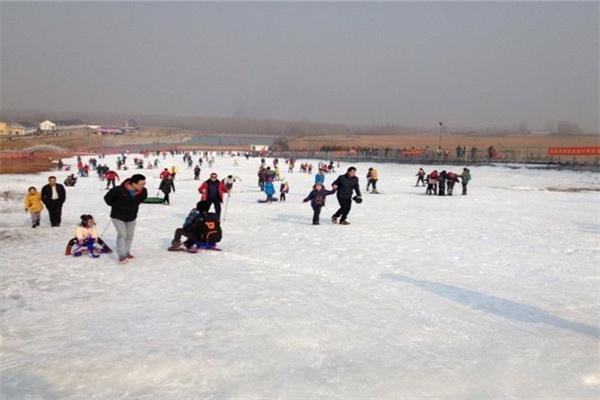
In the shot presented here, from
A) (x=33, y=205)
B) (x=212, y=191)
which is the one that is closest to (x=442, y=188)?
(x=212, y=191)

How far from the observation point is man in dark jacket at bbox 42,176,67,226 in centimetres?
1314

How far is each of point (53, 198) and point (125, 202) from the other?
18.7 feet

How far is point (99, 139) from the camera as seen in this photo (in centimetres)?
14188

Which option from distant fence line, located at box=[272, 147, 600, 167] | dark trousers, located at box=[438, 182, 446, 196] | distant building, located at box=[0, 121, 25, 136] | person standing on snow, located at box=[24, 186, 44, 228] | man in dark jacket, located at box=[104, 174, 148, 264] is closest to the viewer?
man in dark jacket, located at box=[104, 174, 148, 264]

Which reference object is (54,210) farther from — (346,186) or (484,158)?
(484,158)

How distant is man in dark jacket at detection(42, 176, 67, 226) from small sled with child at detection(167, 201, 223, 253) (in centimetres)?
487

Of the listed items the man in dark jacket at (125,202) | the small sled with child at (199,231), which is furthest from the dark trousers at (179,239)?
the man in dark jacket at (125,202)

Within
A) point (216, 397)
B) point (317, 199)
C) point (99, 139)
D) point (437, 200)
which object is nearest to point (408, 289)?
point (216, 397)

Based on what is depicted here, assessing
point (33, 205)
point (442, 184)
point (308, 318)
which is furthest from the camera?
point (442, 184)

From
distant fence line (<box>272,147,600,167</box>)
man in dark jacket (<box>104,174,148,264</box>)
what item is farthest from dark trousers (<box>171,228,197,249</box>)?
distant fence line (<box>272,147,600,167</box>)

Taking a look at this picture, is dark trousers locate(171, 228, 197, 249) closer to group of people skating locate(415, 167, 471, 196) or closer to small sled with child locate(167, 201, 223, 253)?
small sled with child locate(167, 201, 223, 253)

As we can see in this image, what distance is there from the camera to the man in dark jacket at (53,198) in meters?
13.1

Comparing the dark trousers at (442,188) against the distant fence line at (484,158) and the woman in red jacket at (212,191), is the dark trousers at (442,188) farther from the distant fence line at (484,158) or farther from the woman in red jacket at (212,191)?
the distant fence line at (484,158)

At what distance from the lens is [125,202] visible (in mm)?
8609
